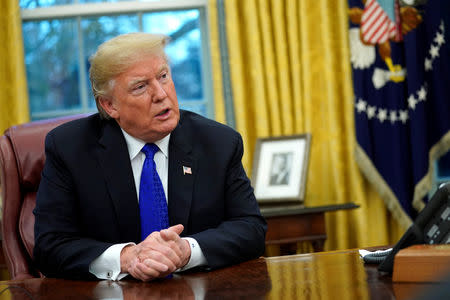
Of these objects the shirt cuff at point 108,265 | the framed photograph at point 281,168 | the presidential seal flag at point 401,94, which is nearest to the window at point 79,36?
the framed photograph at point 281,168

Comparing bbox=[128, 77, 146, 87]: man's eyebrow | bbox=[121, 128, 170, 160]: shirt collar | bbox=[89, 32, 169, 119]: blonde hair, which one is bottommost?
bbox=[121, 128, 170, 160]: shirt collar

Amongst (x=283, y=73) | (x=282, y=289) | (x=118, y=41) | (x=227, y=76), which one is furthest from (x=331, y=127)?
(x=282, y=289)

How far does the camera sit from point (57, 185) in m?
1.83

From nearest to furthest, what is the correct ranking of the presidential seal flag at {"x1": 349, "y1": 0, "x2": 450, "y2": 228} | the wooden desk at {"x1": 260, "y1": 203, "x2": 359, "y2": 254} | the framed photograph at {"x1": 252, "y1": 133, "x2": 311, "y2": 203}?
the wooden desk at {"x1": 260, "y1": 203, "x2": 359, "y2": 254}
the framed photograph at {"x1": 252, "y1": 133, "x2": 311, "y2": 203}
the presidential seal flag at {"x1": 349, "y1": 0, "x2": 450, "y2": 228}

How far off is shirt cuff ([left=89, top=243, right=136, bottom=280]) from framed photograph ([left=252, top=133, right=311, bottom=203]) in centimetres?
172

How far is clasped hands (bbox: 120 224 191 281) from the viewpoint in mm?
1460

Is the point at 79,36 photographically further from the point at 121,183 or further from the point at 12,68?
the point at 121,183

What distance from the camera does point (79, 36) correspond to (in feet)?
12.2

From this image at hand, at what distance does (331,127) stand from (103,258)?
218 centimetres

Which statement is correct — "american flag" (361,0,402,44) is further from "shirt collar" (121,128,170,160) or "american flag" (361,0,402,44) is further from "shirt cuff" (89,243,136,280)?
"shirt cuff" (89,243,136,280)

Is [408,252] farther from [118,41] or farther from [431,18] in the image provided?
[431,18]

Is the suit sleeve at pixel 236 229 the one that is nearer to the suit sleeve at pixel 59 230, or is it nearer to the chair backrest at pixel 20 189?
the suit sleeve at pixel 59 230

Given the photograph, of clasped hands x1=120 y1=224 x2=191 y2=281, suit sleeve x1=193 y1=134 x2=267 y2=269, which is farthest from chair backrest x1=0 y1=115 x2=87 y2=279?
suit sleeve x1=193 y1=134 x2=267 y2=269

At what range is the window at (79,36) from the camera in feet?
12.1
